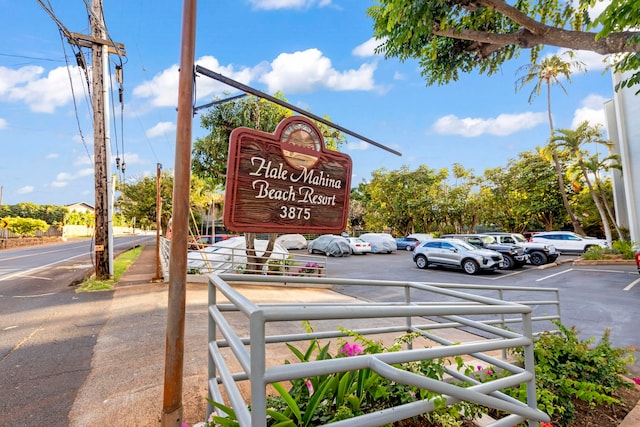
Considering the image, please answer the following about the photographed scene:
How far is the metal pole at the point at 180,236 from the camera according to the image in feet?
7.02

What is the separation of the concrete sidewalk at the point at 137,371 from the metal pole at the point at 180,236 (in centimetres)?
42

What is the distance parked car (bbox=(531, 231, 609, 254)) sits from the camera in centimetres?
1688

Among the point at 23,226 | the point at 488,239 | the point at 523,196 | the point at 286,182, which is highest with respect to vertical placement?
the point at 523,196

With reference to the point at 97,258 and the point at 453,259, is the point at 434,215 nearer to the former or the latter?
the point at 453,259

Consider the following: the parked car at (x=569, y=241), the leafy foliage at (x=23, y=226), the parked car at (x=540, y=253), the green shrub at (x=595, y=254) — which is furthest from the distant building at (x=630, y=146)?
the leafy foliage at (x=23, y=226)

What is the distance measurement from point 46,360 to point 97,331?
3.53 feet

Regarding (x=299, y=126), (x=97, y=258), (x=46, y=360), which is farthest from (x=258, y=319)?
(x=97, y=258)

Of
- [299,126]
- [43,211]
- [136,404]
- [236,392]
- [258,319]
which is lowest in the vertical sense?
[136,404]

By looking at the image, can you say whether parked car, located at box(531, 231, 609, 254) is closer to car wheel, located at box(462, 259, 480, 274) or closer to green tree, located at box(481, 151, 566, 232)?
green tree, located at box(481, 151, 566, 232)

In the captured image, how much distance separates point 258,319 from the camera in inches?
41.2

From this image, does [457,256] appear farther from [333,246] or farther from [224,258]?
[224,258]

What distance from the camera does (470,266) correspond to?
1229cm

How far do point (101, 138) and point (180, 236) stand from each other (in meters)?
8.74

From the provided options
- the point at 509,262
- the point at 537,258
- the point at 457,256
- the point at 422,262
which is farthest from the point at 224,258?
the point at 537,258
